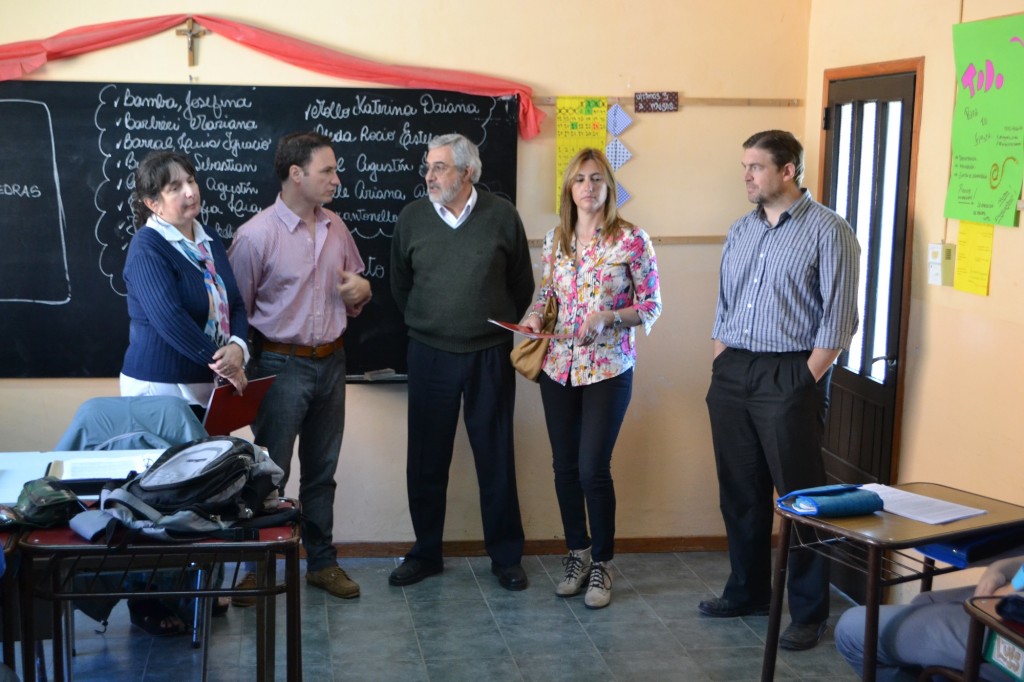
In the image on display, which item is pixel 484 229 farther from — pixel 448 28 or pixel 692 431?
pixel 692 431

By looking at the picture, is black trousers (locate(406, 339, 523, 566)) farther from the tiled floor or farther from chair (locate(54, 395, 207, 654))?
chair (locate(54, 395, 207, 654))

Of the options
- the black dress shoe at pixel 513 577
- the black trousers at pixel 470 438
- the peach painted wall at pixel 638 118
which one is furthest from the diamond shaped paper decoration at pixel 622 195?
the black dress shoe at pixel 513 577

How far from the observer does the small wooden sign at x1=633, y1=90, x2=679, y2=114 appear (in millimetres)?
4500

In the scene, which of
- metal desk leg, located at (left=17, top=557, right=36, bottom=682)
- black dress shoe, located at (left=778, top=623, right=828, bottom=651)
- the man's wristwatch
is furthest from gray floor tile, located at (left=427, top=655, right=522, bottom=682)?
the man's wristwatch

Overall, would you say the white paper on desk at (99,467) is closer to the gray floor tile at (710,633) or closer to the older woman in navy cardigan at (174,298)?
the older woman in navy cardigan at (174,298)

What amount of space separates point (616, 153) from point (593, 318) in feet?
3.16

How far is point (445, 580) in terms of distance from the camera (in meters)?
4.34

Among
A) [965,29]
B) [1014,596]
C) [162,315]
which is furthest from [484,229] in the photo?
[1014,596]

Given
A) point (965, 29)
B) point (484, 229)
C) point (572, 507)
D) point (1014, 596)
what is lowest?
point (572, 507)

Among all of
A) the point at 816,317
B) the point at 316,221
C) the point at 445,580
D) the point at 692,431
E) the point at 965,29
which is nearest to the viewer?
the point at 965,29

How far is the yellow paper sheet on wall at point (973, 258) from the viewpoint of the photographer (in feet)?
11.0

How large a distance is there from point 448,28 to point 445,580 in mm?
2178

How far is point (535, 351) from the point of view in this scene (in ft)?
13.2

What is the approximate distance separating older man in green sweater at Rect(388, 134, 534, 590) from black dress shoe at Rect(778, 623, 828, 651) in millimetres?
1035
